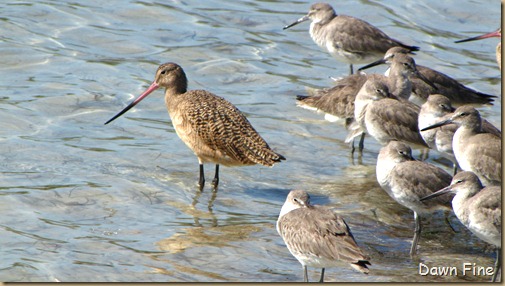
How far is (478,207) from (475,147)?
160 cm

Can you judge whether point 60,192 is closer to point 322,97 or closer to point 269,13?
point 322,97

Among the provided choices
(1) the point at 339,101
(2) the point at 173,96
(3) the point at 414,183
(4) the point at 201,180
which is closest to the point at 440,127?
(1) the point at 339,101

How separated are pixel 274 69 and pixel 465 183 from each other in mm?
5528

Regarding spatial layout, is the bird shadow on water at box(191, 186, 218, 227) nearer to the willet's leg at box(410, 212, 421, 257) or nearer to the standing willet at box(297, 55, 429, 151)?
the willet's leg at box(410, 212, 421, 257)

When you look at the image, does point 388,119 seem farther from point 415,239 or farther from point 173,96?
point 415,239

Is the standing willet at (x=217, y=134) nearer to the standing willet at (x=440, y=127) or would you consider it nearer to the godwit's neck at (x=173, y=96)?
the godwit's neck at (x=173, y=96)

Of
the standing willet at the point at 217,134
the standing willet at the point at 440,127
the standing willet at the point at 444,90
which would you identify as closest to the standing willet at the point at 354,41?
the standing willet at the point at 444,90

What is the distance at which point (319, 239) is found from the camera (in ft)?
21.6

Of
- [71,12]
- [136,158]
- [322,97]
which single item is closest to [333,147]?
[322,97]

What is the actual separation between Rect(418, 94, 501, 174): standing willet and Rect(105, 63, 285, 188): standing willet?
1700 mm

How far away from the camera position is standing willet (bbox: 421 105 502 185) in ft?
27.5

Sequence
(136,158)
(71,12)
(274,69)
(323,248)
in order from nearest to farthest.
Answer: (323,248)
(136,158)
(274,69)
(71,12)

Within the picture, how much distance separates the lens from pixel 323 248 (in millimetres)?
6516

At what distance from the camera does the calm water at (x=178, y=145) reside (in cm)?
722
